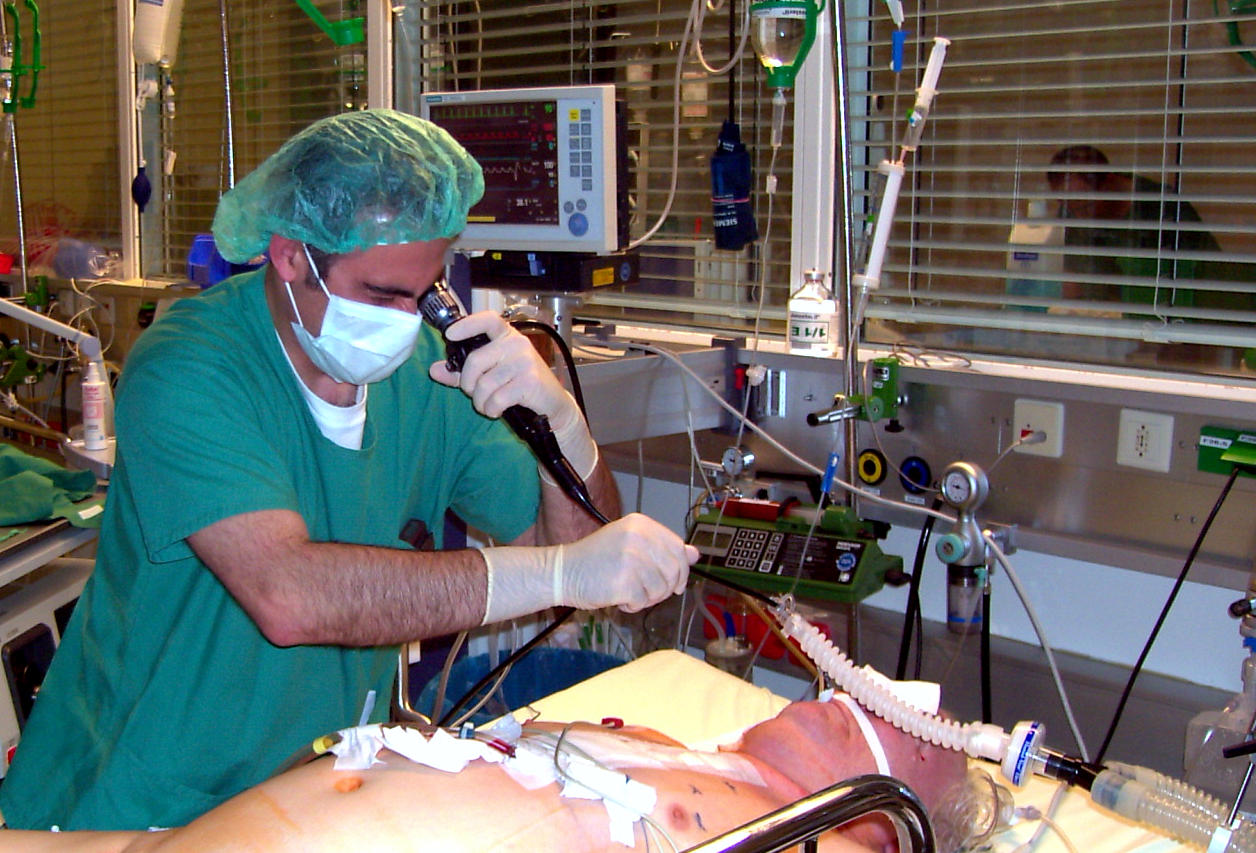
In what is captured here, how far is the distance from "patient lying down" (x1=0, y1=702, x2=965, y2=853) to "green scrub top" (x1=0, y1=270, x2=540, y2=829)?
0.88 feet

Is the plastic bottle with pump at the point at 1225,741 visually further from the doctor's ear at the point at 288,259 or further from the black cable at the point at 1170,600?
the doctor's ear at the point at 288,259

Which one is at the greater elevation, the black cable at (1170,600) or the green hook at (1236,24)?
the green hook at (1236,24)

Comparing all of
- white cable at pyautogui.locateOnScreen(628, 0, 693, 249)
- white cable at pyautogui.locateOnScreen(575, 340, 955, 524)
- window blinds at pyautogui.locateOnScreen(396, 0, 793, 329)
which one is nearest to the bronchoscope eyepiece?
white cable at pyautogui.locateOnScreen(575, 340, 955, 524)

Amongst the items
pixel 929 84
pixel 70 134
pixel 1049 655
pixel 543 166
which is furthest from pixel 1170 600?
pixel 70 134

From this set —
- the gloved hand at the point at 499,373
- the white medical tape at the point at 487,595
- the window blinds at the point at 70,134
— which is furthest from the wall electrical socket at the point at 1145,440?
the window blinds at the point at 70,134

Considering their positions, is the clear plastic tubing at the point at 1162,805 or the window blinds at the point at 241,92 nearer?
the clear plastic tubing at the point at 1162,805

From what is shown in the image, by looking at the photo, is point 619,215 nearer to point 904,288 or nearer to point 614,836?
point 904,288

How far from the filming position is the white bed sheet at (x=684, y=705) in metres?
1.71

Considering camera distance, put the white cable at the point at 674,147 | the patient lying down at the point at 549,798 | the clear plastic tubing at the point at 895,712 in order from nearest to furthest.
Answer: the patient lying down at the point at 549,798, the clear plastic tubing at the point at 895,712, the white cable at the point at 674,147

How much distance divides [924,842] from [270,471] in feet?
2.69

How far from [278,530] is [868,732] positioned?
0.81 metres

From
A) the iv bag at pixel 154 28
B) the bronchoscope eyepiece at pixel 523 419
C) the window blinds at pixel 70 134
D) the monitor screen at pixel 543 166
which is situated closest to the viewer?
the bronchoscope eyepiece at pixel 523 419

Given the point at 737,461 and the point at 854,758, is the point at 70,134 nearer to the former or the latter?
the point at 737,461

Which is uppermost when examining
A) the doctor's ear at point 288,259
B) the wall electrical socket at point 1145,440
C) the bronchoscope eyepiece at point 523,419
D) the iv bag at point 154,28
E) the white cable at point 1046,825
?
the iv bag at point 154,28
